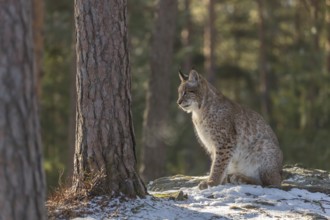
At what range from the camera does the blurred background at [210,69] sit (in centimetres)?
2038

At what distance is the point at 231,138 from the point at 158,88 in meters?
5.85

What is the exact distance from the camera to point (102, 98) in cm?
712

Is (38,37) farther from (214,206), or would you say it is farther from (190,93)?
(214,206)

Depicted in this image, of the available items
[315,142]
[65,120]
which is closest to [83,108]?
[315,142]

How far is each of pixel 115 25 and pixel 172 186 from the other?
Answer: 3074 mm

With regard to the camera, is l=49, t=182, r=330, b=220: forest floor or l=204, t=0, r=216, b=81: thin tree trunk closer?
l=49, t=182, r=330, b=220: forest floor

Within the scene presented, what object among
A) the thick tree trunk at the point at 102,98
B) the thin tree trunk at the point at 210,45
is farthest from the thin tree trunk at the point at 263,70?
the thick tree trunk at the point at 102,98

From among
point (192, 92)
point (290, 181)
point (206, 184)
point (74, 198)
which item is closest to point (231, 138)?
point (206, 184)

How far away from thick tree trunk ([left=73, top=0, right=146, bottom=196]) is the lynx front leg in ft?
6.41

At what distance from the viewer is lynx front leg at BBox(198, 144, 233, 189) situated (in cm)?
893

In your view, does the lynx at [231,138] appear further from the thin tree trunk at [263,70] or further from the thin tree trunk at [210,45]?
the thin tree trunk at [263,70]

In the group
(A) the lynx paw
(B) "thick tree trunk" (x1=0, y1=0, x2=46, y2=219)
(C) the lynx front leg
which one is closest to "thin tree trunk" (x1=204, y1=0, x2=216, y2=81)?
(C) the lynx front leg

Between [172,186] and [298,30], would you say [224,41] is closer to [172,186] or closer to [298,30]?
[298,30]

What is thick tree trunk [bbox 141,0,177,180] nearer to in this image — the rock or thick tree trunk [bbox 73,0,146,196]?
the rock
